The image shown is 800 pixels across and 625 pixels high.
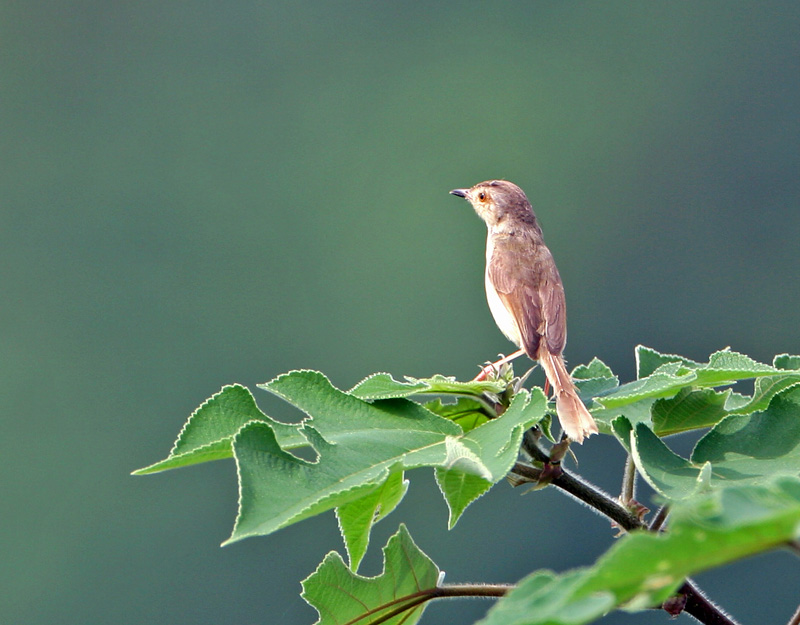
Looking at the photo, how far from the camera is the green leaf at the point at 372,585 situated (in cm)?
212

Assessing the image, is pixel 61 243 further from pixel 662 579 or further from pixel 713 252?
pixel 662 579

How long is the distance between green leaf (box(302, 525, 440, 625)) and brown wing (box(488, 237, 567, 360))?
2134mm

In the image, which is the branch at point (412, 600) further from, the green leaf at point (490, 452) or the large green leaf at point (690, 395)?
the large green leaf at point (690, 395)

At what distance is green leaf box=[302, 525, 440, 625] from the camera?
212 centimetres

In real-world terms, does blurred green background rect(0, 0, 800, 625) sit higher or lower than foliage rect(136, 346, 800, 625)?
higher

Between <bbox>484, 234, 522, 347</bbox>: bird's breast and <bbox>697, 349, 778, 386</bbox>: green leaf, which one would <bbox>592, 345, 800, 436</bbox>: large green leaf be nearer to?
<bbox>697, 349, 778, 386</bbox>: green leaf

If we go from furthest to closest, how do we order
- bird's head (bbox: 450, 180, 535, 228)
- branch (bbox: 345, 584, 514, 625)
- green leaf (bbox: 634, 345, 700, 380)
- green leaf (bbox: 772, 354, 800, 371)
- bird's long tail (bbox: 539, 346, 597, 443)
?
bird's head (bbox: 450, 180, 535, 228) → green leaf (bbox: 634, 345, 700, 380) → green leaf (bbox: 772, 354, 800, 371) → bird's long tail (bbox: 539, 346, 597, 443) → branch (bbox: 345, 584, 514, 625)

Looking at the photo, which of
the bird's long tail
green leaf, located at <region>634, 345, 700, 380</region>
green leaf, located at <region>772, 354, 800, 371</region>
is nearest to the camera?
the bird's long tail

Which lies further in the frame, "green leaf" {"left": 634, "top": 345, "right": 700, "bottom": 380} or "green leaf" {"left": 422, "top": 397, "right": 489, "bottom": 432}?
"green leaf" {"left": 634, "top": 345, "right": 700, "bottom": 380}

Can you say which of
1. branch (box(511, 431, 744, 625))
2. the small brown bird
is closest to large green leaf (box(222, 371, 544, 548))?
branch (box(511, 431, 744, 625))

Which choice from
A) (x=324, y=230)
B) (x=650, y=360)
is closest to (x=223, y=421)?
(x=650, y=360)

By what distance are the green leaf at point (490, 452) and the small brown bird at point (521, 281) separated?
1328 millimetres

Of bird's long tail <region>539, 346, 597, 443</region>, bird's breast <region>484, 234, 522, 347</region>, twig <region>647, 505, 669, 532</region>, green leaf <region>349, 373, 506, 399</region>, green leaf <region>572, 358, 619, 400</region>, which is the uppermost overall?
bird's breast <region>484, 234, 522, 347</region>

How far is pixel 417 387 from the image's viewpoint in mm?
2021
